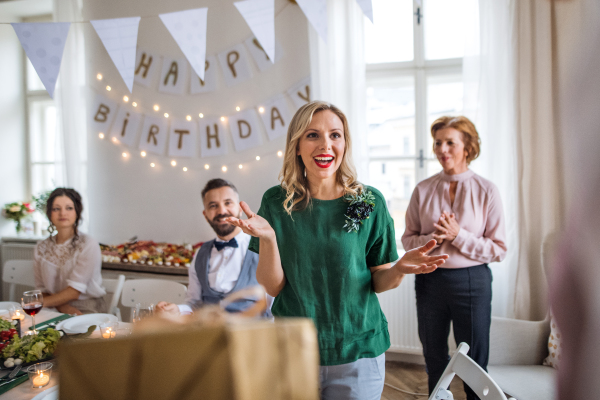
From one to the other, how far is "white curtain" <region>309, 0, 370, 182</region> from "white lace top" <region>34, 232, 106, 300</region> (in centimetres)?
172

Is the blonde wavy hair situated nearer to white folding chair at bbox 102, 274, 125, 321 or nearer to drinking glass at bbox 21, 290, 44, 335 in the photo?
drinking glass at bbox 21, 290, 44, 335

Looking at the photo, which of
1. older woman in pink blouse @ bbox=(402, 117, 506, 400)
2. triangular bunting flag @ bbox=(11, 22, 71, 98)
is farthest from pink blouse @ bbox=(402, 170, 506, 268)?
triangular bunting flag @ bbox=(11, 22, 71, 98)

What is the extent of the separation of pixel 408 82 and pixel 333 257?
2.21 metres

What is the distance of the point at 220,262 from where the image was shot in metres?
2.04

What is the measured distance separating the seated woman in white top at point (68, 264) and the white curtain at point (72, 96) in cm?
113

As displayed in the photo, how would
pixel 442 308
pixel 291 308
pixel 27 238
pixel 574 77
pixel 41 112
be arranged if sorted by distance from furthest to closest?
pixel 41 112 → pixel 27 238 → pixel 442 308 → pixel 291 308 → pixel 574 77

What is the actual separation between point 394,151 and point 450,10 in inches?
40.3

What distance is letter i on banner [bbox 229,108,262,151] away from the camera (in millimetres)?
3076

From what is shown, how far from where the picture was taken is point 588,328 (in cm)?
13

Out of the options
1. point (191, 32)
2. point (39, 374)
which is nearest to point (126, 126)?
point (191, 32)

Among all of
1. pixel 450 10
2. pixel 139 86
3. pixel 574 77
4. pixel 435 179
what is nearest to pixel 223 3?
pixel 139 86

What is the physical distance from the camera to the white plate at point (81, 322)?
65.2 inches

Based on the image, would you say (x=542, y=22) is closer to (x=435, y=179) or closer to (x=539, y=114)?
(x=539, y=114)

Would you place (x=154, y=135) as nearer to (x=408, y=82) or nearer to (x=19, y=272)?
(x=19, y=272)
